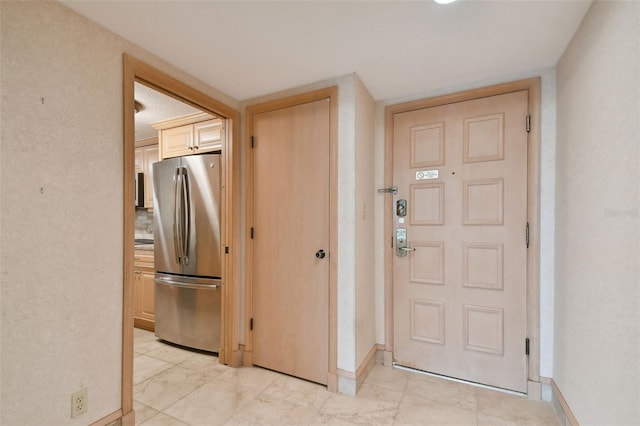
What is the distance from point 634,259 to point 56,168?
2.48 meters

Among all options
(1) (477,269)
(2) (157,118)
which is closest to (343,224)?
(1) (477,269)

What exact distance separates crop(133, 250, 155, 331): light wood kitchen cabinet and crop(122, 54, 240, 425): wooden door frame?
130cm

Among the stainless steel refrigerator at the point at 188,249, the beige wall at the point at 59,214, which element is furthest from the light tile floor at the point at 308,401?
the beige wall at the point at 59,214

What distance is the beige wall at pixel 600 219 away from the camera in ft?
3.61

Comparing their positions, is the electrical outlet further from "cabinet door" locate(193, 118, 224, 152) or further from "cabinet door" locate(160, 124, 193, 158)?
"cabinet door" locate(160, 124, 193, 158)

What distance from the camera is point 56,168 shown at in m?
1.41

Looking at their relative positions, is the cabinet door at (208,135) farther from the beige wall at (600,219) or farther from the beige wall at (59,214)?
the beige wall at (600,219)

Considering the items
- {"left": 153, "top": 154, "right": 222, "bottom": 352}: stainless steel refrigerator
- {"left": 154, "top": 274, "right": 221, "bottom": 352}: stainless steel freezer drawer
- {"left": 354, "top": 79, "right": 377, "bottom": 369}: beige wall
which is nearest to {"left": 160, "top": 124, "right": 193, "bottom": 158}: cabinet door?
{"left": 153, "top": 154, "right": 222, "bottom": 352}: stainless steel refrigerator

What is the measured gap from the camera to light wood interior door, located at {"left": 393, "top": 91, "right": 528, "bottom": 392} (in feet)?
6.96

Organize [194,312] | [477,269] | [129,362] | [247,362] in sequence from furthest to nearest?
[194,312] < [247,362] < [477,269] < [129,362]

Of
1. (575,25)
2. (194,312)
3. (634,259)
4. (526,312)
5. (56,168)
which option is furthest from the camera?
(194,312)

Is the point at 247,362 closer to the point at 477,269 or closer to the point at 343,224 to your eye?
the point at 343,224

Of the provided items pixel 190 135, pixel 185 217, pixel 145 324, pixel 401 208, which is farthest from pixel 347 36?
pixel 145 324

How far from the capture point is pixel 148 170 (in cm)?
390
